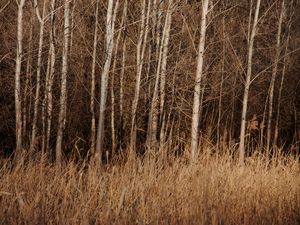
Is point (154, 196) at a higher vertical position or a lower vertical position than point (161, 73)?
lower

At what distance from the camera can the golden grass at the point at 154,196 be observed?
157 inches

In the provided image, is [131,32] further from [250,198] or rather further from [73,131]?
[250,198]

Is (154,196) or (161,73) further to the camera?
(161,73)

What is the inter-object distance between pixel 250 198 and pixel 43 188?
2457 millimetres

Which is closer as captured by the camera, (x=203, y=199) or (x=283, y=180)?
(x=203, y=199)

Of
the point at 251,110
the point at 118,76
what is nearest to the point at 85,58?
the point at 118,76

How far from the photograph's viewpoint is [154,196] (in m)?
4.55

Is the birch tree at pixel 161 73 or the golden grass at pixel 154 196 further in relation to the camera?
the birch tree at pixel 161 73

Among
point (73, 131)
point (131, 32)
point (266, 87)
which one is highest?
point (131, 32)

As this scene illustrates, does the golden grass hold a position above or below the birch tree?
below

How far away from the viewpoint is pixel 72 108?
43.5ft

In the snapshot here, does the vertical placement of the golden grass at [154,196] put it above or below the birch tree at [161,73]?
below

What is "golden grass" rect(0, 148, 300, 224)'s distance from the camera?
3.98 m

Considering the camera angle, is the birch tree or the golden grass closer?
the golden grass
